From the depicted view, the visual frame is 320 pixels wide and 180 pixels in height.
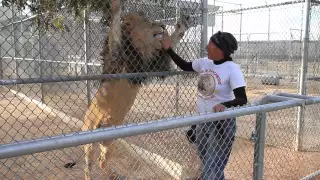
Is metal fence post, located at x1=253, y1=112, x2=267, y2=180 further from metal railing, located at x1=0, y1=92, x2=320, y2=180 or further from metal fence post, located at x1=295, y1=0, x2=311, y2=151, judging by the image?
metal fence post, located at x1=295, y1=0, x2=311, y2=151

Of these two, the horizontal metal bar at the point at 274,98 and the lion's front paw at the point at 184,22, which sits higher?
the lion's front paw at the point at 184,22

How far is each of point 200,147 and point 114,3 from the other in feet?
5.68

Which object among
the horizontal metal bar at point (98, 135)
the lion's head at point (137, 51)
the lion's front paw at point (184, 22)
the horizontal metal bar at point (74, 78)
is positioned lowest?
the horizontal metal bar at point (98, 135)

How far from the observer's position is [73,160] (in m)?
5.25

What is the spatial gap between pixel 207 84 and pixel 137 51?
96cm

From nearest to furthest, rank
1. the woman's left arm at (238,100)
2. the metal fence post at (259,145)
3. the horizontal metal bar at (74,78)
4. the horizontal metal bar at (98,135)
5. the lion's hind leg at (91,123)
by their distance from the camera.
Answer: the horizontal metal bar at (98,135)
the metal fence post at (259,145)
the woman's left arm at (238,100)
the horizontal metal bar at (74,78)
the lion's hind leg at (91,123)

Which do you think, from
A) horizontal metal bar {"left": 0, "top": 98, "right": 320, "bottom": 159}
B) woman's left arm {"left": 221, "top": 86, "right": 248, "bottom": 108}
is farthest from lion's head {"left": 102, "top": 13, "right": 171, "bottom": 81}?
horizontal metal bar {"left": 0, "top": 98, "right": 320, "bottom": 159}

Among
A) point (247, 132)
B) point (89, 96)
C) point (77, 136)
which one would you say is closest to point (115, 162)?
point (89, 96)

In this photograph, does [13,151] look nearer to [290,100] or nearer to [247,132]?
[290,100]

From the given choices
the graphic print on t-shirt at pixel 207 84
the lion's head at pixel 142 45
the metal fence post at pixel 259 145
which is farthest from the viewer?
the lion's head at pixel 142 45

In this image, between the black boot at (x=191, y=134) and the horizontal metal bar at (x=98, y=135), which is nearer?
the horizontal metal bar at (x=98, y=135)

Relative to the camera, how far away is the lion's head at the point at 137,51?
354cm

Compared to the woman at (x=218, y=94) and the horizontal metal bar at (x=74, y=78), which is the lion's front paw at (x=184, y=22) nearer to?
the horizontal metal bar at (x=74, y=78)

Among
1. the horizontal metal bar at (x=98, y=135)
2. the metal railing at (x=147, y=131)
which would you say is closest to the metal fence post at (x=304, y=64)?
the metal railing at (x=147, y=131)
